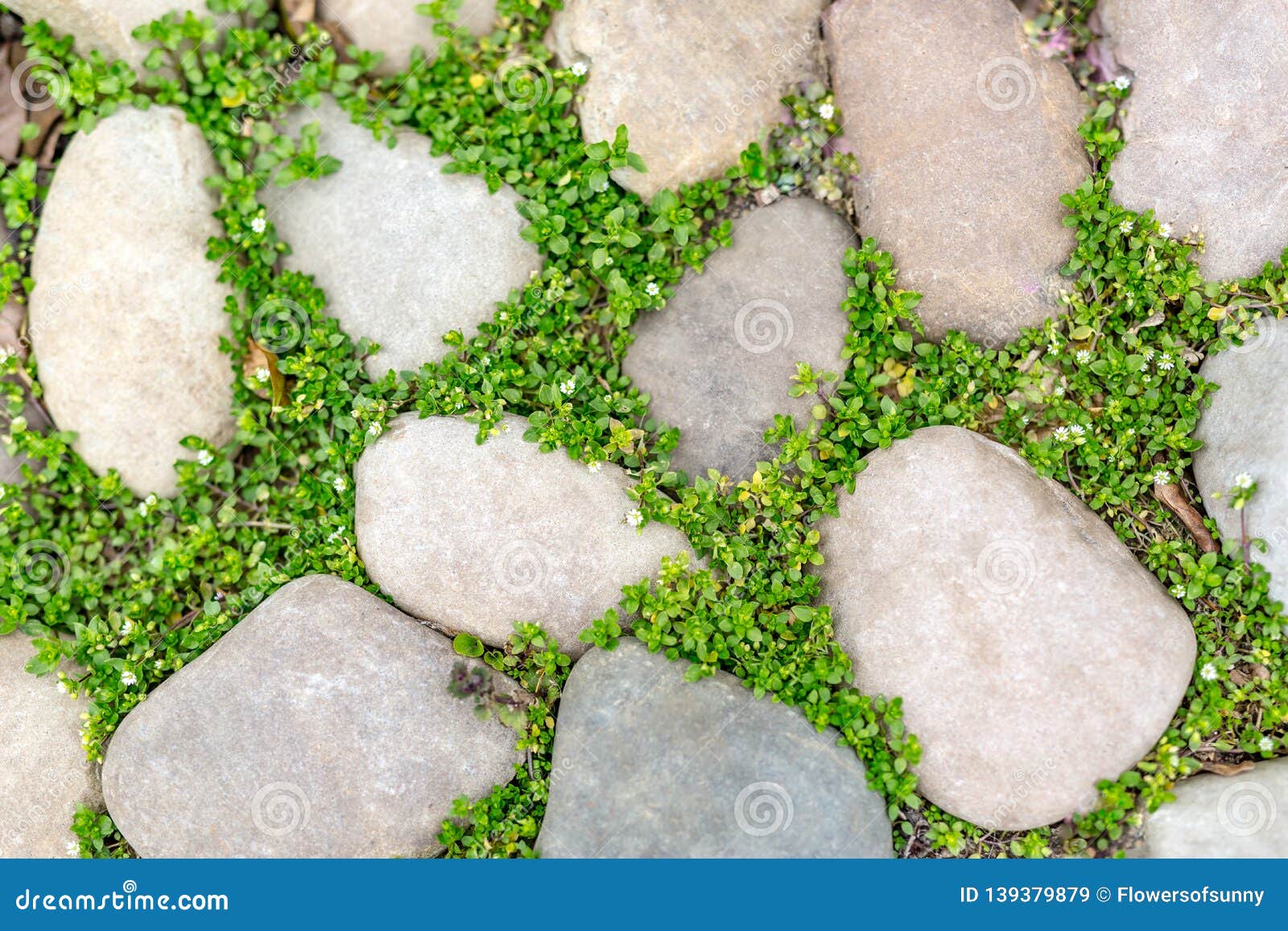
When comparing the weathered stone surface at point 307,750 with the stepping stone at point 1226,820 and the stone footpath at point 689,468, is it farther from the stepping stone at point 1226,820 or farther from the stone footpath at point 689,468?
the stepping stone at point 1226,820

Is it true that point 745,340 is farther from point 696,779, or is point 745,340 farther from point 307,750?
point 307,750

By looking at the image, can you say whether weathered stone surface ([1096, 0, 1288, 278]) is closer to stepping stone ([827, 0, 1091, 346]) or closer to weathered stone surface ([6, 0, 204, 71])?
stepping stone ([827, 0, 1091, 346])

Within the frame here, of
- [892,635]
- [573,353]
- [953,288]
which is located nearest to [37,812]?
[573,353]

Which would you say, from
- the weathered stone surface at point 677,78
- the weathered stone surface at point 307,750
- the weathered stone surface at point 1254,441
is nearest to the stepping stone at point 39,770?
the weathered stone surface at point 307,750

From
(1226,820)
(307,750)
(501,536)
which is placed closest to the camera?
(1226,820)

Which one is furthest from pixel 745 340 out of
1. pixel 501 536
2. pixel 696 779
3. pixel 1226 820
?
pixel 1226 820

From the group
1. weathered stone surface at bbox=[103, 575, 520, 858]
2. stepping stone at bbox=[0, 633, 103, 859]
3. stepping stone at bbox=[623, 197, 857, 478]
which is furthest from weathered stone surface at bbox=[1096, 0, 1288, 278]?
stepping stone at bbox=[0, 633, 103, 859]
